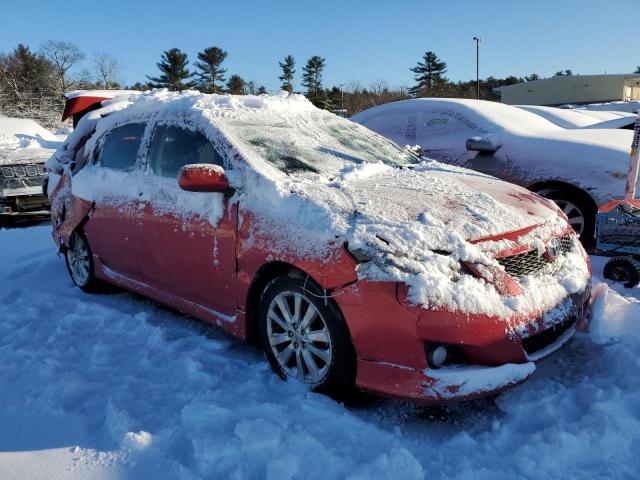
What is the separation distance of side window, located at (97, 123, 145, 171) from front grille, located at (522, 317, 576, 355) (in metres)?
2.95

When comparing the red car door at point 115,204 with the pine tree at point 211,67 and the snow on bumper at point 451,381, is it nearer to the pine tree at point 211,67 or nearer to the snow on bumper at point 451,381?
the snow on bumper at point 451,381

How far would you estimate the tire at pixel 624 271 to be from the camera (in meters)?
3.82

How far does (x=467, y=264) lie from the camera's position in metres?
2.30

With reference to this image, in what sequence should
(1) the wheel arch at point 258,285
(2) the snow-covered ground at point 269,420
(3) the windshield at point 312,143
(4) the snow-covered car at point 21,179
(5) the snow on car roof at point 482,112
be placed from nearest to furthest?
1. (2) the snow-covered ground at point 269,420
2. (1) the wheel arch at point 258,285
3. (3) the windshield at point 312,143
4. (5) the snow on car roof at point 482,112
5. (4) the snow-covered car at point 21,179

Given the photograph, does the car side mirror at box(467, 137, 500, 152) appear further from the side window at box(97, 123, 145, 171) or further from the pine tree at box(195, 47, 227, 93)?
the pine tree at box(195, 47, 227, 93)

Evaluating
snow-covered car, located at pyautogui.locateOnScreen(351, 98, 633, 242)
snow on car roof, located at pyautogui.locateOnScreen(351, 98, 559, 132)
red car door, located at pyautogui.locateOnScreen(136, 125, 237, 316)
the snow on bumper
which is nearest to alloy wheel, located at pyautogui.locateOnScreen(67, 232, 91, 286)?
red car door, located at pyautogui.locateOnScreen(136, 125, 237, 316)

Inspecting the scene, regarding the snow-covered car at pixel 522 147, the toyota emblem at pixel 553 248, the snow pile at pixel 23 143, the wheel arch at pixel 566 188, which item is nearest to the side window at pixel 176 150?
the toyota emblem at pixel 553 248

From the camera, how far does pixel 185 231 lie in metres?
3.16

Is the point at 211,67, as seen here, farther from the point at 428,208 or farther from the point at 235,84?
the point at 428,208

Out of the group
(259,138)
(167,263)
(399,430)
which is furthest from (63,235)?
(399,430)

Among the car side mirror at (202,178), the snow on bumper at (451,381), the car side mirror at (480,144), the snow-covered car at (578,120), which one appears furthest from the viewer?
the snow-covered car at (578,120)

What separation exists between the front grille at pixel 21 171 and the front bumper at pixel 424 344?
8.06 metres

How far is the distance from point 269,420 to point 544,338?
136 cm

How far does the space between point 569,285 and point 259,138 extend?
2014mm
